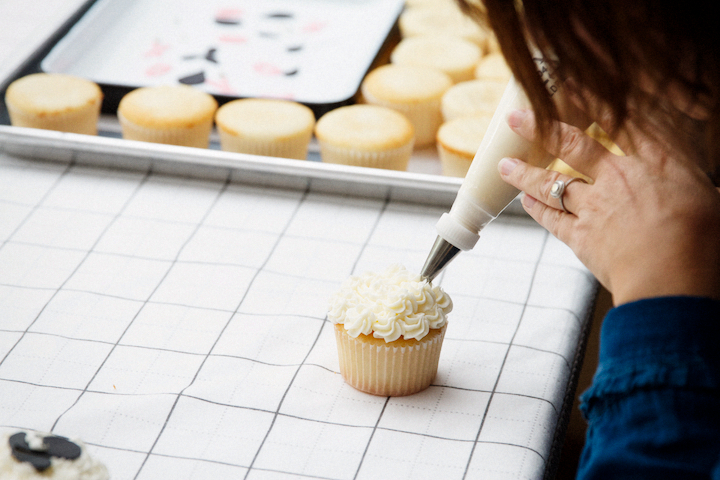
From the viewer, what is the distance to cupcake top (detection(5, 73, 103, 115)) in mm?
1502

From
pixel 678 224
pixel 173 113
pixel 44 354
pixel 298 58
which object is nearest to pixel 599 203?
pixel 678 224

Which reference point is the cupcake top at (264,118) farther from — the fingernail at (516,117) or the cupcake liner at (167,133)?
the fingernail at (516,117)

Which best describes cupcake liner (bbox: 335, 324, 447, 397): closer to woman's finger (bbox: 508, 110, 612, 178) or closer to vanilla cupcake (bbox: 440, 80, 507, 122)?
woman's finger (bbox: 508, 110, 612, 178)

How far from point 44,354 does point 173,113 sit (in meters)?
0.68

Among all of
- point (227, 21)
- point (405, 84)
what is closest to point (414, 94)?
point (405, 84)

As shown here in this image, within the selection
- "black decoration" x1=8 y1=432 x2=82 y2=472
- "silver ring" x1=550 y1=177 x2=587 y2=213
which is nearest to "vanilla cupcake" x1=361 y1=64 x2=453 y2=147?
"silver ring" x1=550 y1=177 x2=587 y2=213

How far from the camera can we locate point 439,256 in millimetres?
912

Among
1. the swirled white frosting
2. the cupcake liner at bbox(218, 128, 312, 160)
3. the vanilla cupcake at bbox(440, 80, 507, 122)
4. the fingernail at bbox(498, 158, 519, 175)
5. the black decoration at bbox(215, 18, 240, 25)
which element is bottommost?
the vanilla cupcake at bbox(440, 80, 507, 122)

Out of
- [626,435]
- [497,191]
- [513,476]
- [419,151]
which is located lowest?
[419,151]

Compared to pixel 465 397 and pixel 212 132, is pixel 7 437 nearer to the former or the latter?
pixel 465 397

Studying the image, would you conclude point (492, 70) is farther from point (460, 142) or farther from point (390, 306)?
point (390, 306)

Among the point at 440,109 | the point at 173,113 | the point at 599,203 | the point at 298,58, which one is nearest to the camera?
the point at 599,203

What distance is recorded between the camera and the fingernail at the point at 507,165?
2.68 ft

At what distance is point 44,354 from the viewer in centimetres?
99
